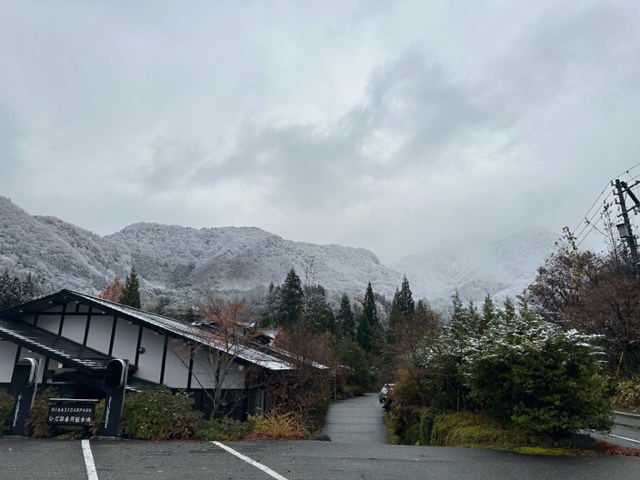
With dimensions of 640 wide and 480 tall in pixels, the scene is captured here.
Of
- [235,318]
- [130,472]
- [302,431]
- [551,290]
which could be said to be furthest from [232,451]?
[551,290]

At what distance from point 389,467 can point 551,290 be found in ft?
91.8

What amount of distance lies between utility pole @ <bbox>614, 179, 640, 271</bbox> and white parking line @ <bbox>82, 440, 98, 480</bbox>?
24.5 meters

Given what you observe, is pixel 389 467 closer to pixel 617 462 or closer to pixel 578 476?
pixel 578 476

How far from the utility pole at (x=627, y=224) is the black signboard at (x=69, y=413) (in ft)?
80.1

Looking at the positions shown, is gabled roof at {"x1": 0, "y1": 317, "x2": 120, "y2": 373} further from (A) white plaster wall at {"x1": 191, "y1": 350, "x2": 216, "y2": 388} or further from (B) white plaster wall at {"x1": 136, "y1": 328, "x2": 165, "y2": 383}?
(A) white plaster wall at {"x1": 191, "y1": 350, "x2": 216, "y2": 388}

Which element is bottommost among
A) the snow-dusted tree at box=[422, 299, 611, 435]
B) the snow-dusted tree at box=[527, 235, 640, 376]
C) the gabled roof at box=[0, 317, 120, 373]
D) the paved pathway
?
the paved pathway

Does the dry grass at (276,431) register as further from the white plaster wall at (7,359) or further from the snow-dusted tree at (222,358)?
the white plaster wall at (7,359)

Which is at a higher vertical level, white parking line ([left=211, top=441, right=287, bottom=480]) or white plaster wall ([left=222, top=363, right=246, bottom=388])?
white plaster wall ([left=222, top=363, right=246, bottom=388])

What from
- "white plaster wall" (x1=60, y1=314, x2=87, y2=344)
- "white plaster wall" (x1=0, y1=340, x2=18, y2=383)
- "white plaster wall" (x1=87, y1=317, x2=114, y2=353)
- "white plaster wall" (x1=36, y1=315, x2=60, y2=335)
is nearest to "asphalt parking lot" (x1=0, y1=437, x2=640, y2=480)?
"white plaster wall" (x1=87, y1=317, x2=114, y2=353)

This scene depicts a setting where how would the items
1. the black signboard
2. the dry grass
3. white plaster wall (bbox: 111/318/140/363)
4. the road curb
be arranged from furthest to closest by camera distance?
white plaster wall (bbox: 111/318/140/363) → the road curb → the dry grass → the black signboard

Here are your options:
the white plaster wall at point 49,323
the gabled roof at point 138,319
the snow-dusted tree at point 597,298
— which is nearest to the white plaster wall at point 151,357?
the gabled roof at point 138,319

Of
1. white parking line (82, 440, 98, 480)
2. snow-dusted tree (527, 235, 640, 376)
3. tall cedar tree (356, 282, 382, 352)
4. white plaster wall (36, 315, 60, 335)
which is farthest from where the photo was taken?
tall cedar tree (356, 282, 382, 352)

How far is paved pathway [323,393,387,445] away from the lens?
1678 cm

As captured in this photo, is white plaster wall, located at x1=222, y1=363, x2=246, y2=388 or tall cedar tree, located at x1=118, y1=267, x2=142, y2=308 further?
tall cedar tree, located at x1=118, y1=267, x2=142, y2=308
